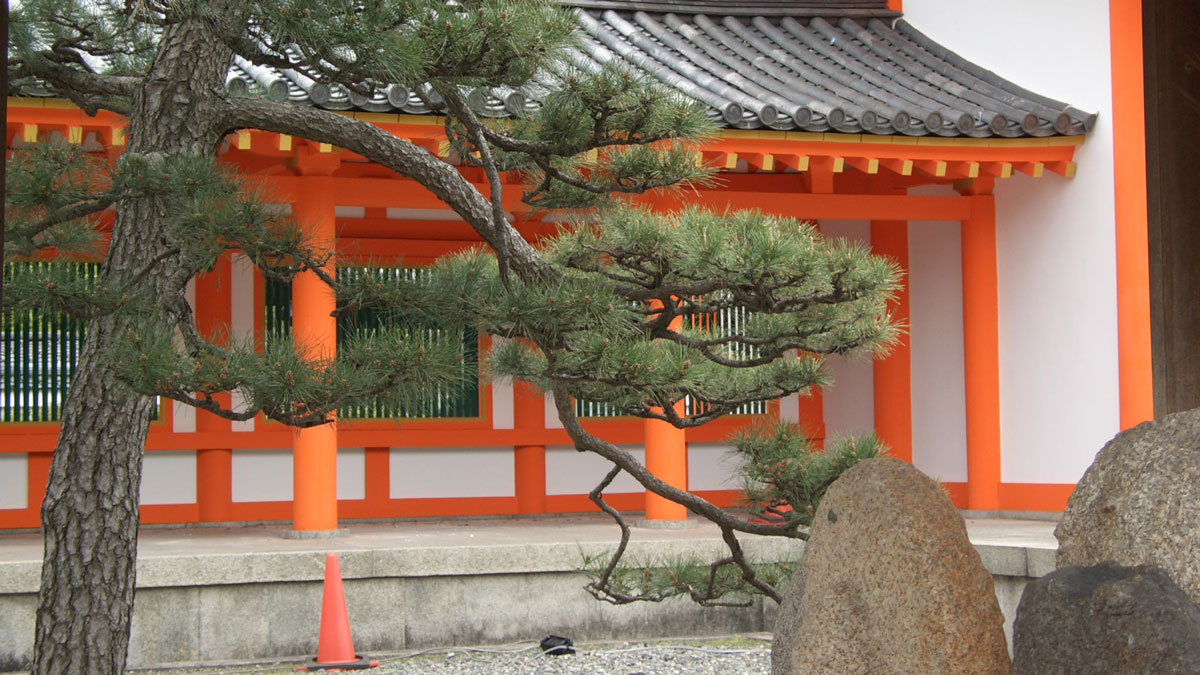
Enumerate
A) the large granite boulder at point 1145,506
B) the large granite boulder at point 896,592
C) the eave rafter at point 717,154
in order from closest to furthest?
the large granite boulder at point 1145,506, the large granite boulder at point 896,592, the eave rafter at point 717,154

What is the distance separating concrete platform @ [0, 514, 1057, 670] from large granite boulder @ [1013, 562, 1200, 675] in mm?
2775

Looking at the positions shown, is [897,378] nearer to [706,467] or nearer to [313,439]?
[706,467]

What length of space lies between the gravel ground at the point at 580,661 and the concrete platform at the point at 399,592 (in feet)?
0.32

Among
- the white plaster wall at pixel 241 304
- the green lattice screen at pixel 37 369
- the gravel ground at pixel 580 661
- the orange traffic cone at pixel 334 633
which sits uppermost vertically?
the white plaster wall at pixel 241 304

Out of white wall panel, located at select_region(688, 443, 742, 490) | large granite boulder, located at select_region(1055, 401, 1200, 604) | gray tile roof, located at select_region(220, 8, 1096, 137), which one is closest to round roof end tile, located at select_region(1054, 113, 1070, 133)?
gray tile roof, located at select_region(220, 8, 1096, 137)

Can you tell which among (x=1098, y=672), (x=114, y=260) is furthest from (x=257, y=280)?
(x=1098, y=672)

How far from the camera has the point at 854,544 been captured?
3766mm

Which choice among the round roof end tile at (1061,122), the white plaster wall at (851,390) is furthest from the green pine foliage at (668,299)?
the white plaster wall at (851,390)

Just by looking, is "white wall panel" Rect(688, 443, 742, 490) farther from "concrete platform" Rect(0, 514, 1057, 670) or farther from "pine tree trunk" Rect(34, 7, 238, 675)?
"pine tree trunk" Rect(34, 7, 238, 675)

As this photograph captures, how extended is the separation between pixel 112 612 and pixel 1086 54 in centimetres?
679

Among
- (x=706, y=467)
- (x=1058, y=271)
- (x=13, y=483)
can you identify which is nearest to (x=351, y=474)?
(x=13, y=483)

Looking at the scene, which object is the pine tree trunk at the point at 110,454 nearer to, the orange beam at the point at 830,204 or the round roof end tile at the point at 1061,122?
the orange beam at the point at 830,204

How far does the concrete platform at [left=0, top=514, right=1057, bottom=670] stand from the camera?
20.8 ft

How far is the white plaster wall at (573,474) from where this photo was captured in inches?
362
